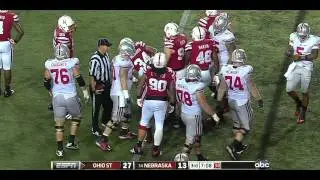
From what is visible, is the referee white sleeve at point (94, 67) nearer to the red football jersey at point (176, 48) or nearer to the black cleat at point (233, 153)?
the red football jersey at point (176, 48)

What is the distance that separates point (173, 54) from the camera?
468 inches

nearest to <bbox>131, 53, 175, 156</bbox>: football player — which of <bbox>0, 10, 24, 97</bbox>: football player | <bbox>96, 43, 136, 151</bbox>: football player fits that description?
<bbox>96, 43, 136, 151</bbox>: football player

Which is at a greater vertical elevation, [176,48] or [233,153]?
[176,48]

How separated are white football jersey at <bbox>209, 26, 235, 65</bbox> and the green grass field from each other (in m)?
1.22

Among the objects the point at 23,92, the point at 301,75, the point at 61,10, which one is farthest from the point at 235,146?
the point at 61,10

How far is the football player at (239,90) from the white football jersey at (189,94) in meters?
0.51

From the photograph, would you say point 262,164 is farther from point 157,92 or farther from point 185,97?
point 157,92

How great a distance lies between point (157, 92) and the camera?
430 inches

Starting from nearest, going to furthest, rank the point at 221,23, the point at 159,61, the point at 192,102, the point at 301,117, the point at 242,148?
the point at 192,102 < the point at 159,61 < the point at 242,148 < the point at 221,23 < the point at 301,117

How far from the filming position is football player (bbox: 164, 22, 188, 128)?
38.6ft

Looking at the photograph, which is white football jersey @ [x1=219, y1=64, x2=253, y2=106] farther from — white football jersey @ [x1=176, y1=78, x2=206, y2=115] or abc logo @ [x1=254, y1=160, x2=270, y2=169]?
abc logo @ [x1=254, y1=160, x2=270, y2=169]

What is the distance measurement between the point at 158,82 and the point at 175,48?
1.23 meters

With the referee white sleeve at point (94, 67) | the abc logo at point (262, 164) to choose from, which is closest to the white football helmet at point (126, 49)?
the referee white sleeve at point (94, 67)

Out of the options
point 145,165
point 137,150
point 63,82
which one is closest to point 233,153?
point 145,165
